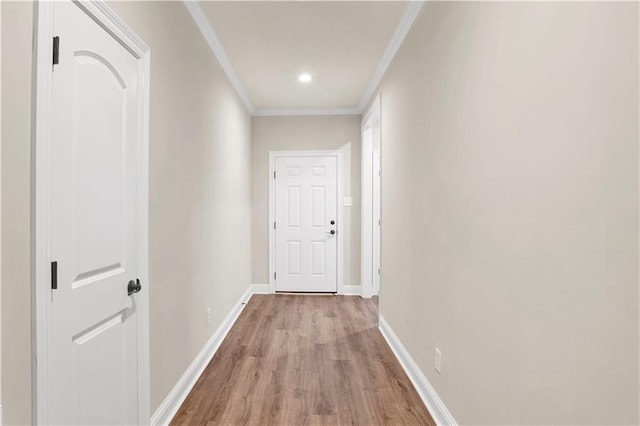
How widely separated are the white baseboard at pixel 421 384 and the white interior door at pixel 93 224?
1.58 metres

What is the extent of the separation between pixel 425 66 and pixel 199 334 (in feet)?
8.04

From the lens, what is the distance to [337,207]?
446cm

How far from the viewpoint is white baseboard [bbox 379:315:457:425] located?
174 centimetres

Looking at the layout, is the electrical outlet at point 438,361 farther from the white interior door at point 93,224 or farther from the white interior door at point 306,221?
the white interior door at point 306,221

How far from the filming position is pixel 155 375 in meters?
1.66

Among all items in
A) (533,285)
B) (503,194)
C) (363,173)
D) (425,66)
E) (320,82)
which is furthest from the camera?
(363,173)

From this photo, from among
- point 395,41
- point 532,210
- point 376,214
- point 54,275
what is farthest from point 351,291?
point 54,275

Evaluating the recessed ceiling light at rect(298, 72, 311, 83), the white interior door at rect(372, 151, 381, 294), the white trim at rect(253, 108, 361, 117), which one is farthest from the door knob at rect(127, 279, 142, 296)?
the white trim at rect(253, 108, 361, 117)

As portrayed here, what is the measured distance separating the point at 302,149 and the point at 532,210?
365 centimetres

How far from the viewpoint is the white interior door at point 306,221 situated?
4.47 meters

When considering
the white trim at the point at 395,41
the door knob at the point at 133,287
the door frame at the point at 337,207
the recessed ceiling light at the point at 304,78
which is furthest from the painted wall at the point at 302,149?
the door knob at the point at 133,287

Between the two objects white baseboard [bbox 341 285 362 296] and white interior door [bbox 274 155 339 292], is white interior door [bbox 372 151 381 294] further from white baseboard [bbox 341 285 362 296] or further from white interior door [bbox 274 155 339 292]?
white interior door [bbox 274 155 339 292]

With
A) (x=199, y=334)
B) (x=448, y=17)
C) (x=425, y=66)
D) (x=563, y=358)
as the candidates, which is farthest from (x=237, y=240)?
(x=563, y=358)

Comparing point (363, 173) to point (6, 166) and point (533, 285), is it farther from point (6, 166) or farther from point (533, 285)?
point (6, 166)
